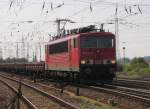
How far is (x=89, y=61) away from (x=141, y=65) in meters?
33.9

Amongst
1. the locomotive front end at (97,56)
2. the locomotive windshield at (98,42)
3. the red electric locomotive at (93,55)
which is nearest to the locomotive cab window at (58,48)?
the red electric locomotive at (93,55)

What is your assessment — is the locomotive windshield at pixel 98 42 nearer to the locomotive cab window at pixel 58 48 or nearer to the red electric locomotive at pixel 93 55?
the red electric locomotive at pixel 93 55

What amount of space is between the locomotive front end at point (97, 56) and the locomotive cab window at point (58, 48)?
293cm

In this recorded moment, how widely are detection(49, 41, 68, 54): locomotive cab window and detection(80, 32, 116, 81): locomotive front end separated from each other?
9.62 ft

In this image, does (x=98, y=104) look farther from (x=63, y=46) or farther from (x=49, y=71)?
(x=49, y=71)

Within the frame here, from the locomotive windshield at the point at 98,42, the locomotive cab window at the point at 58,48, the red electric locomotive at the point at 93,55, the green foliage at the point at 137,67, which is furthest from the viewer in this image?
the green foliage at the point at 137,67

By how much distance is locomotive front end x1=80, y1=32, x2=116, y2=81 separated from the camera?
1125 inches

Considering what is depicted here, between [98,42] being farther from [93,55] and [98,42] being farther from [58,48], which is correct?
[58,48]

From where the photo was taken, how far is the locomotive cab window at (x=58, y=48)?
31823 millimetres

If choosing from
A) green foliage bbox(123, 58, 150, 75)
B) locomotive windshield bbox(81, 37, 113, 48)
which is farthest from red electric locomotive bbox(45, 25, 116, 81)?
green foliage bbox(123, 58, 150, 75)

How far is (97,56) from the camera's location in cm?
2886

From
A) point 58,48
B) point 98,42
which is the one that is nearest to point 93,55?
point 98,42

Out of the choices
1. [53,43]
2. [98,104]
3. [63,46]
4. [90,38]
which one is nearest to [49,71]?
[53,43]

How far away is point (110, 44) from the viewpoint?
96.5 ft
